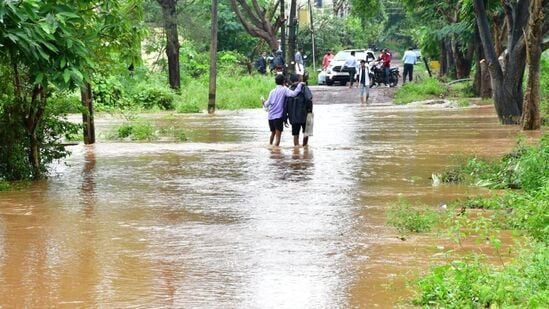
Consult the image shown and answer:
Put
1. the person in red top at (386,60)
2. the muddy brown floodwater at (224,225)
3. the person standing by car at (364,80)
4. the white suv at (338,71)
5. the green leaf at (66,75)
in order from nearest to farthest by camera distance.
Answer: the muddy brown floodwater at (224,225) < the green leaf at (66,75) < the person standing by car at (364,80) < the person in red top at (386,60) < the white suv at (338,71)

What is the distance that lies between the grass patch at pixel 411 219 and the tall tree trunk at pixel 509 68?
11.7 m

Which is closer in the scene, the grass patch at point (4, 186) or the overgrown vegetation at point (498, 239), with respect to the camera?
the overgrown vegetation at point (498, 239)

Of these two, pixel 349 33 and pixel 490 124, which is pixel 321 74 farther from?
pixel 490 124

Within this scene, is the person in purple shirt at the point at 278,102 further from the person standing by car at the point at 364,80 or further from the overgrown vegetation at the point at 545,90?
the person standing by car at the point at 364,80

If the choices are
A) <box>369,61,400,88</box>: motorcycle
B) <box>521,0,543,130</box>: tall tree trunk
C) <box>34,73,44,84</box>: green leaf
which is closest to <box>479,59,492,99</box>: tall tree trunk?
<box>369,61,400,88</box>: motorcycle

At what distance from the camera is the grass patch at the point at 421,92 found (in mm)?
34000

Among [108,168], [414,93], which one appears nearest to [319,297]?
[108,168]

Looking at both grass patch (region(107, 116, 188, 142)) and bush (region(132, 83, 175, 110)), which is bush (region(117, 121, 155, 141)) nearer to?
grass patch (region(107, 116, 188, 142))

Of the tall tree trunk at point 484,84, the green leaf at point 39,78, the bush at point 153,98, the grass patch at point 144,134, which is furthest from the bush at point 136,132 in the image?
the tall tree trunk at point 484,84

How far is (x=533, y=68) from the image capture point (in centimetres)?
1931

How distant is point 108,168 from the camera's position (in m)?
15.8

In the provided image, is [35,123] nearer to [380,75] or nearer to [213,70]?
[213,70]

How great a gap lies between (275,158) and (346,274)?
30.0 feet

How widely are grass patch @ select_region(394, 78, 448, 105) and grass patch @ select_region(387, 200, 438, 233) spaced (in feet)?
76.6
